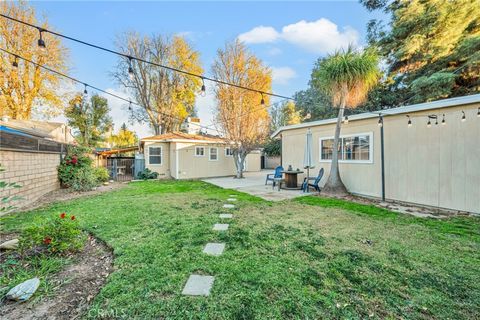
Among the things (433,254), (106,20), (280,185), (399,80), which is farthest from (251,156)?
(433,254)

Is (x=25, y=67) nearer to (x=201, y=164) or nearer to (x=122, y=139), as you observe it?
(x=201, y=164)

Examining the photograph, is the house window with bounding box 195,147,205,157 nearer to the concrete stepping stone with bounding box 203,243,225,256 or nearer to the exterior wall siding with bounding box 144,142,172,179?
the exterior wall siding with bounding box 144,142,172,179

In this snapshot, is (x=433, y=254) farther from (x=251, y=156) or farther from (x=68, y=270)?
(x=251, y=156)

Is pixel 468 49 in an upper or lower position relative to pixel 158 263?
upper

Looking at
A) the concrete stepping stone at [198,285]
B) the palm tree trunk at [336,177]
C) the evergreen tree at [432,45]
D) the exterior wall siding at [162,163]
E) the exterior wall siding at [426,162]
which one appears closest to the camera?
the concrete stepping stone at [198,285]

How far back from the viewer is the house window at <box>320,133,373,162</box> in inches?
271

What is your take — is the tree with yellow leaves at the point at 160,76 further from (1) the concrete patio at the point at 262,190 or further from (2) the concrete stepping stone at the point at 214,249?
(2) the concrete stepping stone at the point at 214,249

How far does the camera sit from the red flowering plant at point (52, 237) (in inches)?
97.1

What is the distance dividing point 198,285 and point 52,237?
196 centimetres

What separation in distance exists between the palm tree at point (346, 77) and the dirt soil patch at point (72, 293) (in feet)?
22.3

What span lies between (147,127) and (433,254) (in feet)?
77.3

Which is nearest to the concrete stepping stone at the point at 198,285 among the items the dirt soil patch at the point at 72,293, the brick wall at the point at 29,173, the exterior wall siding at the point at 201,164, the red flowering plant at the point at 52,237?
the dirt soil patch at the point at 72,293

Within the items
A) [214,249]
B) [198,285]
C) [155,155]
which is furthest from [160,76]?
[198,285]

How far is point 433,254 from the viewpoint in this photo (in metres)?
2.82
